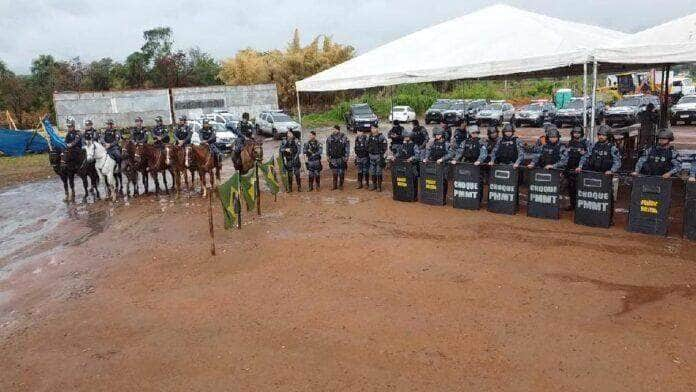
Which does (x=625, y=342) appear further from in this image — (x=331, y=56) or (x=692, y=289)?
(x=331, y=56)

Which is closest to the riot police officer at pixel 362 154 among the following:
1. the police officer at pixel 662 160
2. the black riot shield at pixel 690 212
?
the police officer at pixel 662 160

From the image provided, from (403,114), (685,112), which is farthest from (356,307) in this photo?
(403,114)

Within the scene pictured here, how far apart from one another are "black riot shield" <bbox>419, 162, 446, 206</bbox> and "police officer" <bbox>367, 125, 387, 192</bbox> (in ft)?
5.23

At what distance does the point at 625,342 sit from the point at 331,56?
43.9 meters

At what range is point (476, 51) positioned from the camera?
43.4ft

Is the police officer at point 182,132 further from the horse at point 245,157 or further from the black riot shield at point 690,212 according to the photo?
the black riot shield at point 690,212

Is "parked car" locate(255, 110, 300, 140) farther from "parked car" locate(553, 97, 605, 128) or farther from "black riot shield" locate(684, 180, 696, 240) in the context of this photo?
"black riot shield" locate(684, 180, 696, 240)

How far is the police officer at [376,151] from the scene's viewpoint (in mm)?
13430

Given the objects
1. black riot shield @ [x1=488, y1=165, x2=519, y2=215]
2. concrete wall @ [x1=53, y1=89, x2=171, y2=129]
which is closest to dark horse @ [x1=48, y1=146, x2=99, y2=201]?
black riot shield @ [x1=488, y1=165, x2=519, y2=215]

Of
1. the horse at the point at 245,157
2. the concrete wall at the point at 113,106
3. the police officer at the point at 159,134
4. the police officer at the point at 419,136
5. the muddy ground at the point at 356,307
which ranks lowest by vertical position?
the muddy ground at the point at 356,307

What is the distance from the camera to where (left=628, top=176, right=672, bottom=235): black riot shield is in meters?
8.78

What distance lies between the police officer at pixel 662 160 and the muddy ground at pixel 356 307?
113cm

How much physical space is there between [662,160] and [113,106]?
34724 millimetres

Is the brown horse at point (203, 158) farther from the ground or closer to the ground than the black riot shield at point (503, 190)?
farther from the ground
